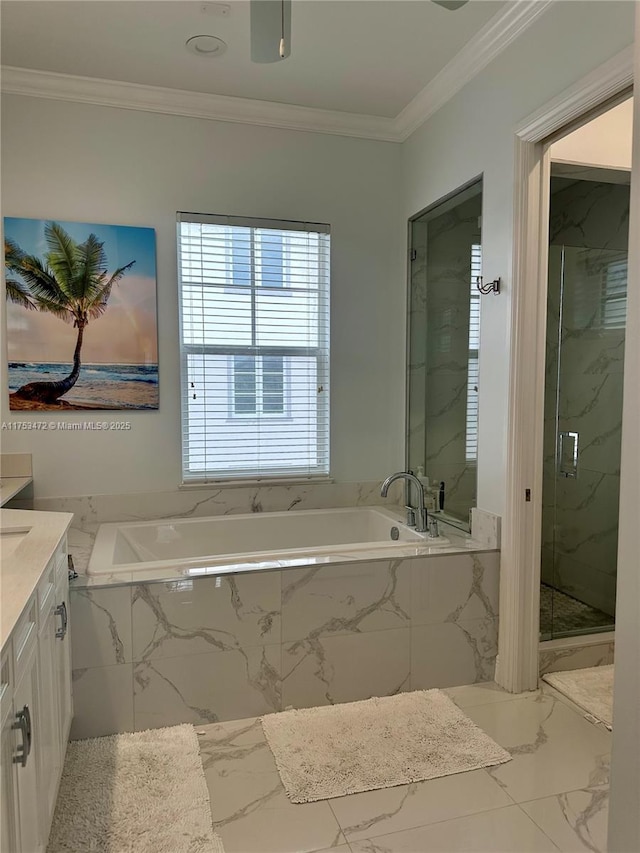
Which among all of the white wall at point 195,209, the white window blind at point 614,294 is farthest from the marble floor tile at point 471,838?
the white window blind at point 614,294

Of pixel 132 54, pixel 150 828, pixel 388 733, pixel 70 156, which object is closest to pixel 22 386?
pixel 70 156

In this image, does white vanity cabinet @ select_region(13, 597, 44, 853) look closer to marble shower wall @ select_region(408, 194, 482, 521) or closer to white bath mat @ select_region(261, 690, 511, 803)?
white bath mat @ select_region(261, 690, 511, 803)

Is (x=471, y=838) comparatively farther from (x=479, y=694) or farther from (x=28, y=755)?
(x=28, y=755)

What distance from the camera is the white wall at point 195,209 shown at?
3.03 meters

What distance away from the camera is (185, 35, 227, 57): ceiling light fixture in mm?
2611

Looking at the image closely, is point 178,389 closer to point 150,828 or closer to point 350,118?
point 350,118

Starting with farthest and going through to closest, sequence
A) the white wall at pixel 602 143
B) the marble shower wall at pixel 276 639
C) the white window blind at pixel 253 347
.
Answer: the white window blind at pixel 253 347
the white wall at pixel 602 143
the marble shower wall at pixel 276 639

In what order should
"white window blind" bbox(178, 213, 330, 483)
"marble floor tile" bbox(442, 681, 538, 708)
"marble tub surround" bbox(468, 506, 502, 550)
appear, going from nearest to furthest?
"marble floor tile" bbox(442, 681, 538, 708), "marble tub surround" bbox(468, 506, 502, 550), "white window blind" bbox(178, 213, 330, 483)

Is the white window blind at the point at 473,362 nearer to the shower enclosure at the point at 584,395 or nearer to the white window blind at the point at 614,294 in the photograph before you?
the shower enclosure at the point at 584,395

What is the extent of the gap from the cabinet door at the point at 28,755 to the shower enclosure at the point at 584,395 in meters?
2.65

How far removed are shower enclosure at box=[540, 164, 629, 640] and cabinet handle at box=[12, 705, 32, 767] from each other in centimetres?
271

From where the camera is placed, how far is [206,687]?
2.39m

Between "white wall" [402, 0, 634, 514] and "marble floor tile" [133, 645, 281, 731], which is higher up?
"white wall" [402, 0, 634, 514]

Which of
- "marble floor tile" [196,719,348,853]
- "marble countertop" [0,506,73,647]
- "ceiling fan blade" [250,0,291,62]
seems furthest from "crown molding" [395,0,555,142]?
"marble floor tile" [196,719,348,853]
